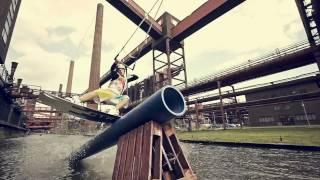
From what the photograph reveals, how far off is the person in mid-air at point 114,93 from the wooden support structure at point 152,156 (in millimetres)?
1382

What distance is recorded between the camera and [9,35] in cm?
2003

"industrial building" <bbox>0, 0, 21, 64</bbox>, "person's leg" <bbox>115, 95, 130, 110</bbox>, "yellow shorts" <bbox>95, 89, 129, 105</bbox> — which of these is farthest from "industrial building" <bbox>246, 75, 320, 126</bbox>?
"industrial building" <bbox>0, 0, 21, 64</bbox>

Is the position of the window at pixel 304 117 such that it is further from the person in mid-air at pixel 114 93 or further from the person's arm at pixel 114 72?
the person's arm at pixel 114 72

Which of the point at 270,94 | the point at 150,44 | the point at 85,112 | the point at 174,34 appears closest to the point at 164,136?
the point at 85,112

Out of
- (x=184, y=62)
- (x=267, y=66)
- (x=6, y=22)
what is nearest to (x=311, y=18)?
(x=267, y=66)

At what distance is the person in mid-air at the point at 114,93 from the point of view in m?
4.68

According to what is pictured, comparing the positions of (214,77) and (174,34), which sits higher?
(174,34)

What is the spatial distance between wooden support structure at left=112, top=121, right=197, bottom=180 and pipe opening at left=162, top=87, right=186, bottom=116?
397 millimetres

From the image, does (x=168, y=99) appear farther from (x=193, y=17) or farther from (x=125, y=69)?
(x=193, y=17)

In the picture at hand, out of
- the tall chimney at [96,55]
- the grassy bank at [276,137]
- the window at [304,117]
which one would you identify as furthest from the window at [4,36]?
the window at [304,117]

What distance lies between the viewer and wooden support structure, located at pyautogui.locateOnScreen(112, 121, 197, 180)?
2887 millimetres

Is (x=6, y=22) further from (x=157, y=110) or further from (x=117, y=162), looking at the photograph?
(x=157, y=110)

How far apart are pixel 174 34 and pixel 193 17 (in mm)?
3615

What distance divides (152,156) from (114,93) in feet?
7.06
